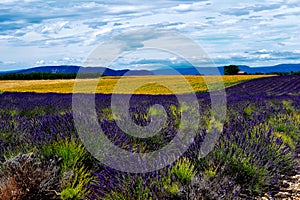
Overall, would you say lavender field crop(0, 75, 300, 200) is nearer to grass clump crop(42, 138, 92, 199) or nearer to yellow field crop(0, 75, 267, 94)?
grass clump crop(42, 138, 92, 199)

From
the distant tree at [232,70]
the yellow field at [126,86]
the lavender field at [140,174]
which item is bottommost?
the distant tree at [232,70]

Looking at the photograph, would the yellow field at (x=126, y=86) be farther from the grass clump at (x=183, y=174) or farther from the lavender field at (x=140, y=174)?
the grass clump at (x=183, y=174)

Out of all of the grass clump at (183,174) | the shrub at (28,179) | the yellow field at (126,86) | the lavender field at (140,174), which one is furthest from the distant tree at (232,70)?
the shrub at (28,179)

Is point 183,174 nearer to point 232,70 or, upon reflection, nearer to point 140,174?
point 140,174

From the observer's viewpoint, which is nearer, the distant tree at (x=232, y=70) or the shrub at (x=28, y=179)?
the shrub at (x=28, y=179)

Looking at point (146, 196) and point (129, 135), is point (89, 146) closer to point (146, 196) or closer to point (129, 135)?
point (129, 135)

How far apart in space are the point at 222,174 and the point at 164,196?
2.85 ft

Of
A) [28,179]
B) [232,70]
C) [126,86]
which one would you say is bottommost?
[232,70]

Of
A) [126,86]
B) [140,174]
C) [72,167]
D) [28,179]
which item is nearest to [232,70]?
[126,86]

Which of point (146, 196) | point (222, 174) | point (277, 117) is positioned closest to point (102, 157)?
point (146, 196)

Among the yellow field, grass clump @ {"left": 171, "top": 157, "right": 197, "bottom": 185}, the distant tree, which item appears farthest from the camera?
the distant tree

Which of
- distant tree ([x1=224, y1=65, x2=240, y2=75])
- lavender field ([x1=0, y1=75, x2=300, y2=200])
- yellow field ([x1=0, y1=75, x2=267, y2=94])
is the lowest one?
distant tree ([x1=224, y1=65, x2=240, y2=75])

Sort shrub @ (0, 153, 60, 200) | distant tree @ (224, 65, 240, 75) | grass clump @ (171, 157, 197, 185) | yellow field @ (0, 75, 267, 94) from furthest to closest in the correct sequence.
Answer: distant tree @ (224, 65, 240, 75) < yellow field @ (0, 75, 267, 94) < grass clump @ (171, 157, 197, 185) < shrub @ (0, 153, 60, 200)

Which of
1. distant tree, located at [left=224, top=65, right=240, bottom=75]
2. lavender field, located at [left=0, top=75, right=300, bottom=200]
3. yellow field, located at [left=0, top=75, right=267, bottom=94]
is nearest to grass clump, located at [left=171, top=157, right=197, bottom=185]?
lavender field, located at [left=0, top=75, right=300, bottom=200]
